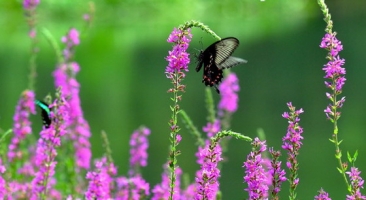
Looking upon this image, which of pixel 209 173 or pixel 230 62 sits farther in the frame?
pixel 230 62

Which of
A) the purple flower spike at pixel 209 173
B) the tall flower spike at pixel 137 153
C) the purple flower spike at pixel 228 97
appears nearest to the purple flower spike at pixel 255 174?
the purple flower spike at pixel 209 173

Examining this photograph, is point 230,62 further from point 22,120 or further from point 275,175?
point 22,120

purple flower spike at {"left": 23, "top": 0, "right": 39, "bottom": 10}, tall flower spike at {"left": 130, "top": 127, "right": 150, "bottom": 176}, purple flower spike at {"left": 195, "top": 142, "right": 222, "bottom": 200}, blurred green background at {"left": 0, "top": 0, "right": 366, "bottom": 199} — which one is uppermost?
blurred green background at {"left": 0, "top": 0, "right": 366, "bottom": 199}

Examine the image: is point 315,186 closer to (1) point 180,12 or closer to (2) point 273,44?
(2) point 273,44

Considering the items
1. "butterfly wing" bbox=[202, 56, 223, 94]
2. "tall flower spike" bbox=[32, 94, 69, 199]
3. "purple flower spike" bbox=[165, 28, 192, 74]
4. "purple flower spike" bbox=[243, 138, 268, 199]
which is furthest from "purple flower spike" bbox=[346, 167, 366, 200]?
"tall flower spike" bbox=[32, 94, 69, 199]

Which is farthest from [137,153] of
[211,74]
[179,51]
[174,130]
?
[179,51]

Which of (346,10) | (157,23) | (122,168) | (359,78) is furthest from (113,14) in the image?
(122,168)

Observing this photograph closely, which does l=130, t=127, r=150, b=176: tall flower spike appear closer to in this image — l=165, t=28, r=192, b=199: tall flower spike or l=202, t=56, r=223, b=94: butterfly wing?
l=202, t=56, r=223, b=94: butterfly wing

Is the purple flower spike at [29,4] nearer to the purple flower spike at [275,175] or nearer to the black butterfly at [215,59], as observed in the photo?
the black butterfly at [215,59]
